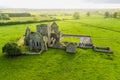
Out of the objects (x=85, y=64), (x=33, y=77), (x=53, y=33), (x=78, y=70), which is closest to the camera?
(x=33, y=77)

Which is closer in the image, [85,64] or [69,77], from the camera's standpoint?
[69,77]

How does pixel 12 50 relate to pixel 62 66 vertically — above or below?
above

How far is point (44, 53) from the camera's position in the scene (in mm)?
63500

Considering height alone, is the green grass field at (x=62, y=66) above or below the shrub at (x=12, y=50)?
below

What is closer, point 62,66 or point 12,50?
point 62,66

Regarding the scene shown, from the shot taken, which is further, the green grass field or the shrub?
the shrub

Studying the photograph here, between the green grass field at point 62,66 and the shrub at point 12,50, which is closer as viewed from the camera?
the green grass field at point 62,66

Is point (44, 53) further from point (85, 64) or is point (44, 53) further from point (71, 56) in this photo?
point (85, 64)

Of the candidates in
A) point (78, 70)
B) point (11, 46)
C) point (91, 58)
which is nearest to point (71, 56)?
point (91, 58)

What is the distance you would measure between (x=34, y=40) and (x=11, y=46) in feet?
30.8

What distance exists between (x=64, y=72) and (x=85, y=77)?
5.75 meters

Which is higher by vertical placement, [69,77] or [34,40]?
[34,40]

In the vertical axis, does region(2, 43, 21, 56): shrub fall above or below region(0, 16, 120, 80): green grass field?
above

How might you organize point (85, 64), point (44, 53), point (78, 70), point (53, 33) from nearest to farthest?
point (78, 70)
point (85, 64)
point (44, 53)
point (53, 33)
